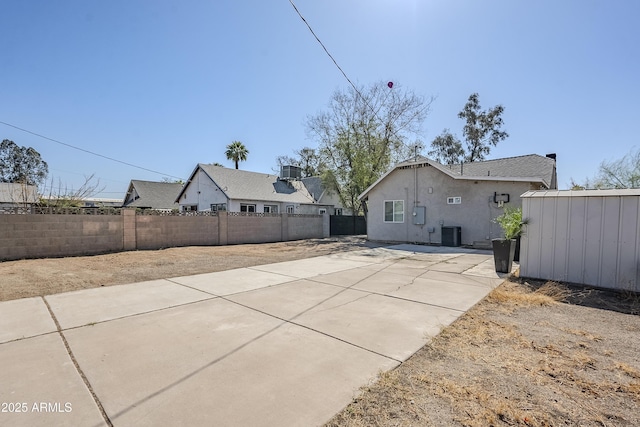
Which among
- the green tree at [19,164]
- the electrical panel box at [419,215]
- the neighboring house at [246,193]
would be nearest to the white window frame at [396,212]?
the electrical panel box at [419,215]

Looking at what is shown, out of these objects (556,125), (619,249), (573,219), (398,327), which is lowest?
(398,327)

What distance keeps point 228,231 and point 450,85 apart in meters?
11.6

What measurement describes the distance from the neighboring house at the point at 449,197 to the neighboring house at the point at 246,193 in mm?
8862

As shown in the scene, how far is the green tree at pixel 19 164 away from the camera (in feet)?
123

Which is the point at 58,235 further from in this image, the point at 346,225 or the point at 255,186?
the point at 346,225

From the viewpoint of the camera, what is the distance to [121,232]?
11.2 m

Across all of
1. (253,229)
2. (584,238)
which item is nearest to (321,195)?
(253,229)

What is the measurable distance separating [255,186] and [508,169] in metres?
16.7

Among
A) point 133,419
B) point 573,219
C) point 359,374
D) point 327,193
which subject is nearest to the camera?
point 133,419

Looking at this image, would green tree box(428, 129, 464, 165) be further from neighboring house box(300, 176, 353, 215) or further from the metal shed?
the metal shed

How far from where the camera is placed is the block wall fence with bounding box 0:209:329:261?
917cm

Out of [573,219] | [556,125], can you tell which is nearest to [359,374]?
[573,219]

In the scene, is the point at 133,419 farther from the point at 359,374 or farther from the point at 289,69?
the point at 289,69

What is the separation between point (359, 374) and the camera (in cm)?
264
